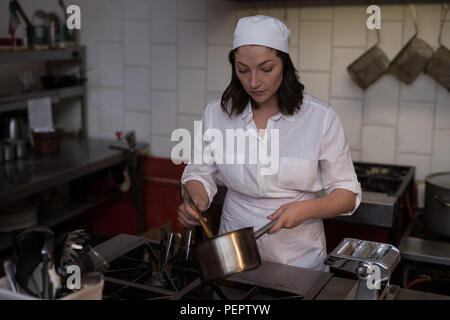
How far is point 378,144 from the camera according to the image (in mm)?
2969

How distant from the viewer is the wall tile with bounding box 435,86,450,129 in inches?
110

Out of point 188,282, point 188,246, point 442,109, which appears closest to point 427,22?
point 442,109

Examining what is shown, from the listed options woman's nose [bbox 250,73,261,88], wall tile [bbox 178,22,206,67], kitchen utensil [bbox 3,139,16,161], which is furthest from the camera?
wall tile [bbox 178,22,206,67]

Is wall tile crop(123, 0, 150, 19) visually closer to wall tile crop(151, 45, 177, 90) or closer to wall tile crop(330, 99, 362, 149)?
wall tile crop(151, 45, 177, 90)

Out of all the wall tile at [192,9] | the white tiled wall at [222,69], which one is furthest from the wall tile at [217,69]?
the wall tile at [192,9]

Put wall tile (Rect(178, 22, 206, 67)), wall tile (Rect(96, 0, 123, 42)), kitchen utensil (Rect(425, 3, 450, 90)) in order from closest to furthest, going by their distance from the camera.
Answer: kitchen utensil (Rect(425, 3, 450, 90))
wall tile (Rect(178, 22, 206, 67))
wall tile (Rect(96, 0, 123, 42))

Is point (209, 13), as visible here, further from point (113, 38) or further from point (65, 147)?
point (65, 147)

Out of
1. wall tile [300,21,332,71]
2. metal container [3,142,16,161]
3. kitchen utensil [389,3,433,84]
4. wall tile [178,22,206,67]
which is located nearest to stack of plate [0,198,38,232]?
metal container [3,142,16,161]

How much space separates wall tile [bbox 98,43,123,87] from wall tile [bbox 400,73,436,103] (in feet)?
6.15

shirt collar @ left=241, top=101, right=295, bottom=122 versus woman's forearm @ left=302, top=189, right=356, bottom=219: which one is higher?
shirt collar @ left=241, top=101, right=295, bottom=122

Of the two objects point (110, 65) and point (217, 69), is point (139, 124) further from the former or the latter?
point (217, 69)

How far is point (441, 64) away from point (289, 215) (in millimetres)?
1585

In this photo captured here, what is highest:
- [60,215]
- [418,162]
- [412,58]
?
[412,58]

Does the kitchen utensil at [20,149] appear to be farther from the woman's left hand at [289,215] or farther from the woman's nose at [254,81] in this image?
the woman's left hand at [289,215]
